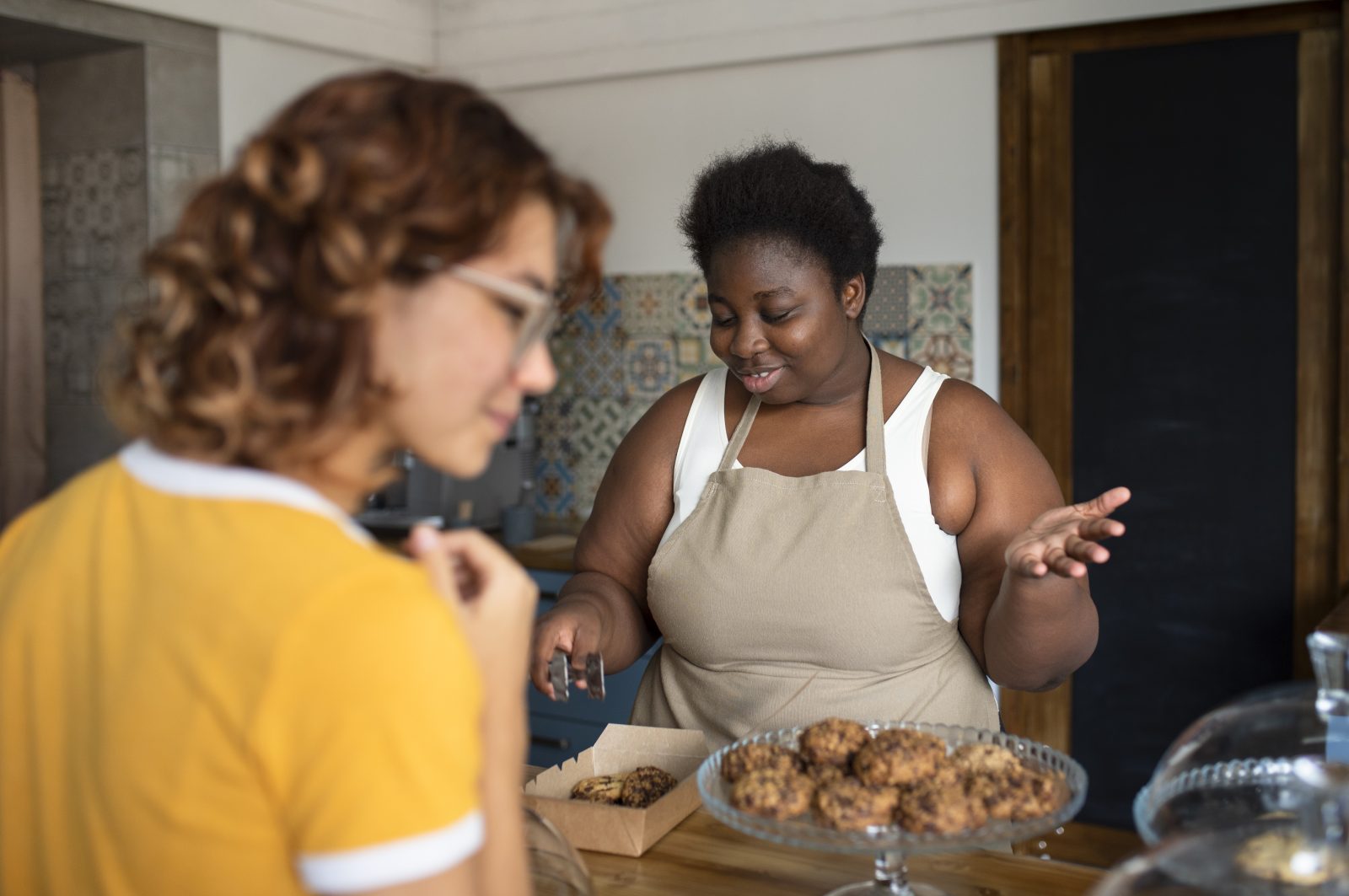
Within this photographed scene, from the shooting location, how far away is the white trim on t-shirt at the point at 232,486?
2.44 ft

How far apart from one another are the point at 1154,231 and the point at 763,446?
164 centimetres

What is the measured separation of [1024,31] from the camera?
3.17 m

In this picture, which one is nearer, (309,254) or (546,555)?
(309,254)

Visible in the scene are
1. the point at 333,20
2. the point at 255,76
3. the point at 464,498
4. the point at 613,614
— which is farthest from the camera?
the point at 464,498

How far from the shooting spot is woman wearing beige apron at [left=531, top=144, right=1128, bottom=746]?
180cm

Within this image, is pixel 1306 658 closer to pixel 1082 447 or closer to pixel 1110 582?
pixel 1110 582

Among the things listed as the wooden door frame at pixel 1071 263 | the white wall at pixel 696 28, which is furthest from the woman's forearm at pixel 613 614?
the white wall at pixel 696 28

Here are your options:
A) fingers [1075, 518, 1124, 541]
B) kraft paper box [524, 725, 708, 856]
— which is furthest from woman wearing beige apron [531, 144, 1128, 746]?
fingers [1075, 518, 1124, 541]

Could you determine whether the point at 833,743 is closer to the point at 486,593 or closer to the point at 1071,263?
the point at 486,593

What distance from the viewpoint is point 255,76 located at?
139 inches

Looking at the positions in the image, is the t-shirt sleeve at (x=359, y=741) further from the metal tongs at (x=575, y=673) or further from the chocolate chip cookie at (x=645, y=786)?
the metal tongs at (x=575, y=673)

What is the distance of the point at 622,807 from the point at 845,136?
8.10 ft

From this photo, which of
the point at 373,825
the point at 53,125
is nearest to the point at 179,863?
the point at 373,825

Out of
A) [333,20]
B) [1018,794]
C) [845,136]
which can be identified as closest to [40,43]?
[333,20]
